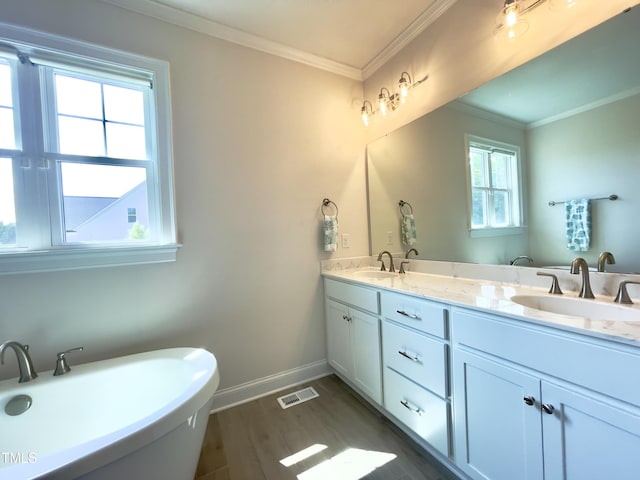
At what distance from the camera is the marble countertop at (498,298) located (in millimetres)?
773

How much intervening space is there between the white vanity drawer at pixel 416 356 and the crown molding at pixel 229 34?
7.03ft

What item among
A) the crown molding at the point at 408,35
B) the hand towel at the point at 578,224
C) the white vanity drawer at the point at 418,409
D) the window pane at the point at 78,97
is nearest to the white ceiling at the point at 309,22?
the crown molding at the point at 408,35

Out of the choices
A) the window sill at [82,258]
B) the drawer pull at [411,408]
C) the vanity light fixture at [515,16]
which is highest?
the vanity light fixture at [515,16]

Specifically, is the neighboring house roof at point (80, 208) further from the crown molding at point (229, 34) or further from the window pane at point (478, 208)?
the window pane at point (478, 208)

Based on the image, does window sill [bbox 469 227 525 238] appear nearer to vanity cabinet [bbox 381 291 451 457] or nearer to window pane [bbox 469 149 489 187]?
window pane [bbox 469 149 489 187]

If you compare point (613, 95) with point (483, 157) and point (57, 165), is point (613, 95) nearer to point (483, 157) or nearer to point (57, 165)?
point (483, 157)

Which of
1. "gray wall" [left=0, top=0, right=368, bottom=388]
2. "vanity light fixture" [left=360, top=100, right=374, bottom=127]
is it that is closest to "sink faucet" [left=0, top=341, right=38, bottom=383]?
"gray wall" [left=0, top=0, right=368, bottom=388]

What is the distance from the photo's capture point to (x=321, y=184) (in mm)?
2248

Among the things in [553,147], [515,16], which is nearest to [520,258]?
[553,147]

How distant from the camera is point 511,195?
1.47 meters

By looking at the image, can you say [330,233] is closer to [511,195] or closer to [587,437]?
[511,195]

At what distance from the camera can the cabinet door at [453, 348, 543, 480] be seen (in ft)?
3.04

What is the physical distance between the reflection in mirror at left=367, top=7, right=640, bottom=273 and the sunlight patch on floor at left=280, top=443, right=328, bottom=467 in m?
1.43

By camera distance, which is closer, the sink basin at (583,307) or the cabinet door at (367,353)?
the sink basin at (583,307)
